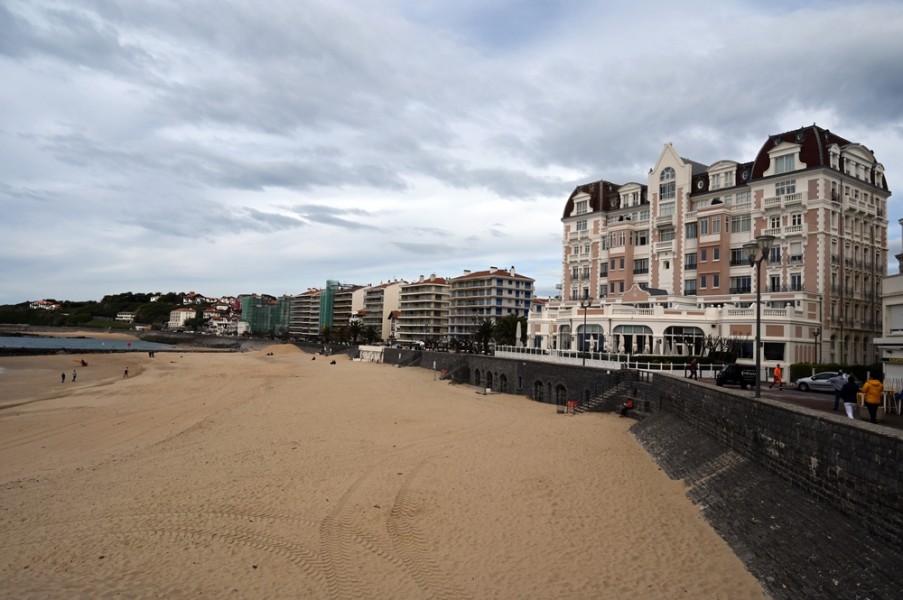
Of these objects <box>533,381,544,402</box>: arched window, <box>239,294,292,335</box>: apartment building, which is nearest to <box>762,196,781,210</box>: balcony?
<box>533,381,544,402</box>: arched window

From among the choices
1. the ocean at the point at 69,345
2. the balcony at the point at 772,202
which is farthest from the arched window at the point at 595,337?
the ocean at the point at 69,345

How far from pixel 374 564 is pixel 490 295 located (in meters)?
97.2

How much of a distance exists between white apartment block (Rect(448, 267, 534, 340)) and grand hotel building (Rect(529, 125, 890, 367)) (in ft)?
179

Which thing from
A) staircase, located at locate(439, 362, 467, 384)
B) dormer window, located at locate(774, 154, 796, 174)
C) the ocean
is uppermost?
dormer window, located at locate(774, 154, 796, 174)

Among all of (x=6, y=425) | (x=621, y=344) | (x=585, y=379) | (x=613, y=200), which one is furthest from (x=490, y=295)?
(x=6, y=425)

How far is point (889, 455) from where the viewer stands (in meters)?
8.04

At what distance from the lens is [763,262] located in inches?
1826

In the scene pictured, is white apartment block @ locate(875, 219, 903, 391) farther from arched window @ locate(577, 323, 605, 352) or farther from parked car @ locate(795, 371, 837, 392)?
arched window @ locate(577, 323, 605, 352)

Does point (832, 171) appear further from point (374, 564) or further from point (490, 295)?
point (490, 295)

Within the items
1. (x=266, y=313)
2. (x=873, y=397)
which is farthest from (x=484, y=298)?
(x=266, y=313)

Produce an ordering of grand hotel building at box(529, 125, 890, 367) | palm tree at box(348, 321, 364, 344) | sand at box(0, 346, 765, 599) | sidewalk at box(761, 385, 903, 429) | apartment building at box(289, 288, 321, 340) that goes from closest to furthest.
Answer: sand at box(0, 346, 765, 599), sidewalk at box(761, 385, 903, 429), grand hotel building at box(529, 125, 890, 367), palm tree at box(348, 321, 364, 344), apartment building at box(289, 288, 321, 340)

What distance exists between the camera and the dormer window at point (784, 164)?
42594 millimetres

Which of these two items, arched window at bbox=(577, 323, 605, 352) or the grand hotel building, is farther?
arched window at bbox=(577, 323, 605, 352)

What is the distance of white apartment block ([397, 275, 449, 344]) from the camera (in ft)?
388
